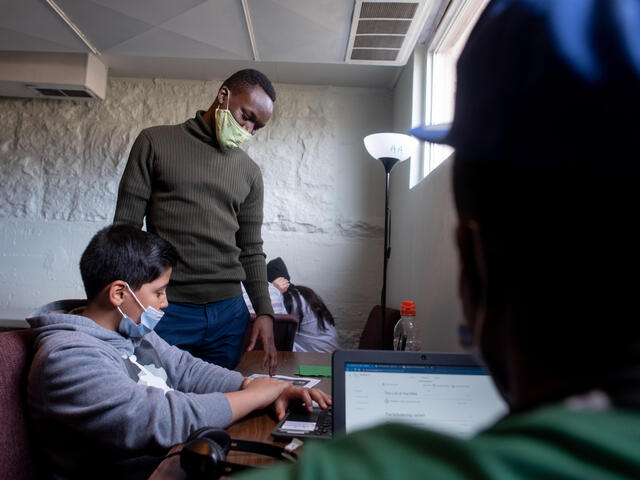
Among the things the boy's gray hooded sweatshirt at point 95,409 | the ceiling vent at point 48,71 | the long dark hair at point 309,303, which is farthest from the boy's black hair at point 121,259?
the ceiling vent at point 48,71

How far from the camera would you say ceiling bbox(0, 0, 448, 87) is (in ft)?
7.74

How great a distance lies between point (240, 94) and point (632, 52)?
1.70 metres

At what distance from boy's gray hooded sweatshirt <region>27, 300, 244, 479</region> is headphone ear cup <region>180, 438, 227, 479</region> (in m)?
0.19

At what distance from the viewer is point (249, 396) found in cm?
106

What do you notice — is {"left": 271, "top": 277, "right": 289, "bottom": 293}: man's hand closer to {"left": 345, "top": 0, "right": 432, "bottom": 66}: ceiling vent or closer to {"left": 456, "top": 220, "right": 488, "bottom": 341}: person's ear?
{"left": 345, "top": 0, "right": 432, "bottom": 66}: ceiling vent

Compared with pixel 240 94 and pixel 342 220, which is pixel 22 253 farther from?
pixel 240 94

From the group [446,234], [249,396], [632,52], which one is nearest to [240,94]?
[446,234]

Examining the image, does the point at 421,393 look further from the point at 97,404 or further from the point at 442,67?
the point at 442,67

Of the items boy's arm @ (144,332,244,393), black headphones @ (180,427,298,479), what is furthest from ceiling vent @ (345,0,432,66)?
black headphones @ (180,427,298,479)

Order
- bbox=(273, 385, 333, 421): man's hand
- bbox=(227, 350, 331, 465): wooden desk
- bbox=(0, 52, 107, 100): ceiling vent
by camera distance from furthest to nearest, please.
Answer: bbox=(0, 52, 107, 100): ceiling vent < bbox=(273, 385, 333, 421): man's hand < bbox=(227, 350, 331, 465): wooden desk

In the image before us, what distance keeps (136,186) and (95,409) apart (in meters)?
0.92

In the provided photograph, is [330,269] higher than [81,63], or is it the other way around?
[81,63]

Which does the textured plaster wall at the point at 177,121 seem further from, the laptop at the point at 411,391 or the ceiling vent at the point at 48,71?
the laptop at the point at 411,391

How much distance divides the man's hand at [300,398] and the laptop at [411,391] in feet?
0.50
